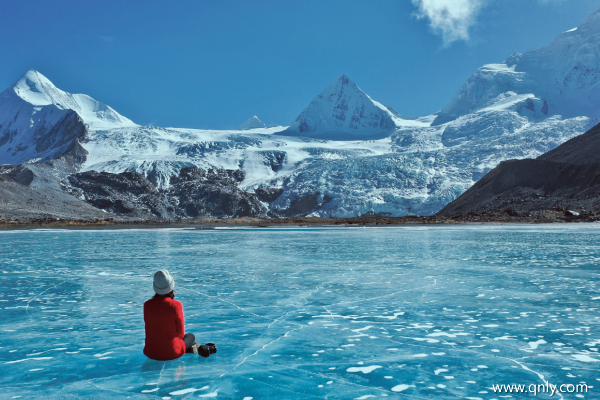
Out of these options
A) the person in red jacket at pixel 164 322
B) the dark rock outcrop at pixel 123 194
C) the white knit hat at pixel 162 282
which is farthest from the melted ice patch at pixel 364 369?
the dark rock outcrop at pixel 123 194

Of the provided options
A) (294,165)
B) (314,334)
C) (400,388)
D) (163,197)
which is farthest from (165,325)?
(294,165)

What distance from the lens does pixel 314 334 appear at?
7668 mm

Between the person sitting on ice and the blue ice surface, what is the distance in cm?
15

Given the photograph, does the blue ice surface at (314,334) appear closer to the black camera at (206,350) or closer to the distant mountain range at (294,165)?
the black camera at (206,350)

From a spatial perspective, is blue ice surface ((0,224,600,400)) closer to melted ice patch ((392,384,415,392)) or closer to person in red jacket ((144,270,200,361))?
melted ice patch ((392,384,415,392))

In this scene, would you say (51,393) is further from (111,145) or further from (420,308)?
(111,145)

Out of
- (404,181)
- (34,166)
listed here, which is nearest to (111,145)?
(34,166)

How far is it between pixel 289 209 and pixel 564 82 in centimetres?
14371

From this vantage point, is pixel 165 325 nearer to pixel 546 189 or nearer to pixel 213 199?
pixel 546 189

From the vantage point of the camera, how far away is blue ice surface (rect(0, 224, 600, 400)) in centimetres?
547

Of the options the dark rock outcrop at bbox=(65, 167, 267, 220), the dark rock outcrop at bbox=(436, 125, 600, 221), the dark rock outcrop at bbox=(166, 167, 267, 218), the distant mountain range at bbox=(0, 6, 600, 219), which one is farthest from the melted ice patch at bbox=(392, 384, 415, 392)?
the dark rock outcrop at bbox=(166, 167, 267, 218)

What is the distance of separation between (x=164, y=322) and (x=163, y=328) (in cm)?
11

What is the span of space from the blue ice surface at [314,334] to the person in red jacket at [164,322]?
169 mm

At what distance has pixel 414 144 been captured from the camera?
183m
